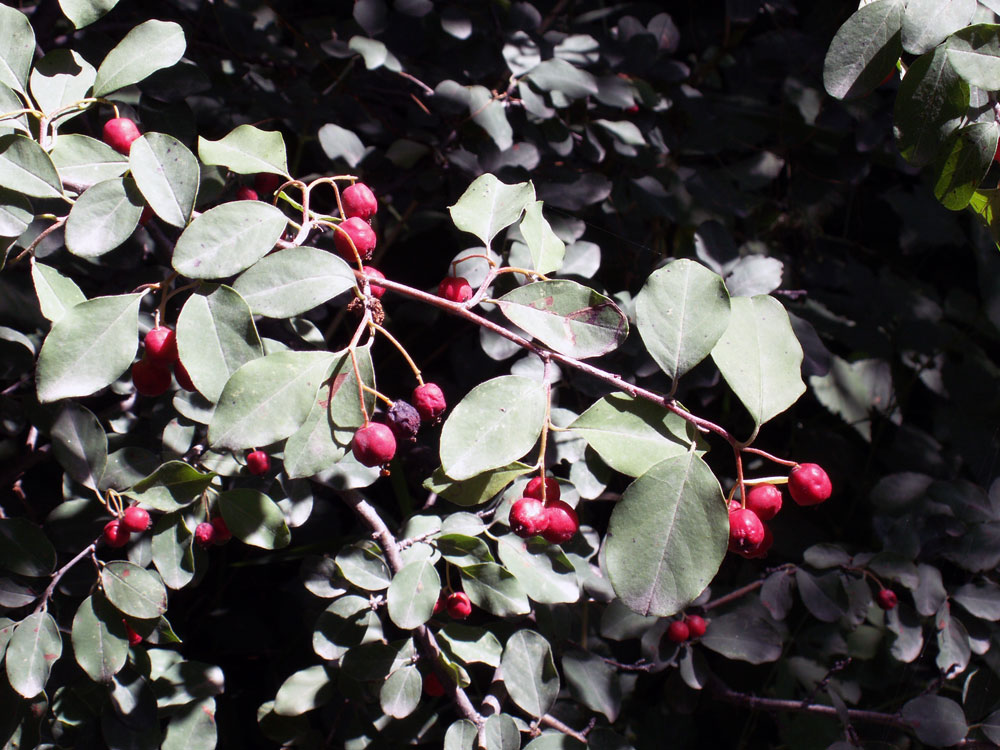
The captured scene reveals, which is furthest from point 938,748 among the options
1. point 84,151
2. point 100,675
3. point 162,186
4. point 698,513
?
point 84,151

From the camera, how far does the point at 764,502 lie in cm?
80

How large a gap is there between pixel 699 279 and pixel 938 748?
0.96 meters

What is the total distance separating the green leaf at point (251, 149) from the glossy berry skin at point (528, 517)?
1.47 feet

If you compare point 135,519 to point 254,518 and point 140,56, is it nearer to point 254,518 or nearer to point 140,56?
point 254,518

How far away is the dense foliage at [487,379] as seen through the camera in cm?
73

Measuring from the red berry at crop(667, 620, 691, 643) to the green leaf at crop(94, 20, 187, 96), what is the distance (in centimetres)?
110

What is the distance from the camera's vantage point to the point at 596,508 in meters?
1.56

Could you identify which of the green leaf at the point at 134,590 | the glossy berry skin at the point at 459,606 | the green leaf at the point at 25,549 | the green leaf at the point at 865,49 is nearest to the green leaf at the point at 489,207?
the green leaf at the point at 865,49

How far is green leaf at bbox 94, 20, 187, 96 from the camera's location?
844 millimetres

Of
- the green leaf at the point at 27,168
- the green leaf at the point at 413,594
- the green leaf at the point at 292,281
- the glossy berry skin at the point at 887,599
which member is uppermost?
the green leaf at the point at 27,168

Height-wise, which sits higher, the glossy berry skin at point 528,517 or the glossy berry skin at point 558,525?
the glossy berry skin at point 528,517

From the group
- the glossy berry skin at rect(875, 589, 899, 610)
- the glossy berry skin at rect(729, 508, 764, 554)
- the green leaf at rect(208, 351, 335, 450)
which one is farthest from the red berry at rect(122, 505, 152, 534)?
the glossy berry skin at rect(875, 589, 899, 610)

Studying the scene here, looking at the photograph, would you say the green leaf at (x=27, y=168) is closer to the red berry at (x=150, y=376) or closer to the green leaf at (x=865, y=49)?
the red berry at (x=150, y=376)

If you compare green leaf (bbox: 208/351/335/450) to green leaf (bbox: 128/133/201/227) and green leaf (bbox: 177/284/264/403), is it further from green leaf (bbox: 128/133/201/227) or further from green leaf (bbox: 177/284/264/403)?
green leaf (bbox: 128/133/201/227)
